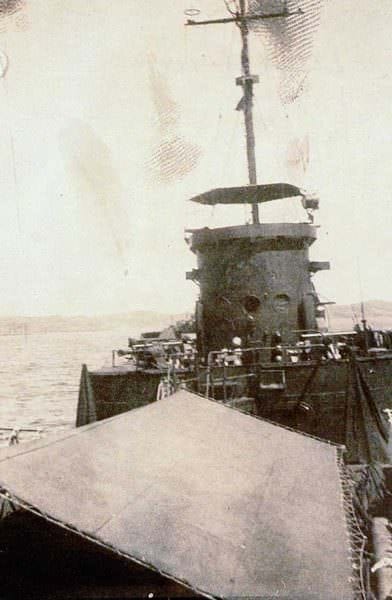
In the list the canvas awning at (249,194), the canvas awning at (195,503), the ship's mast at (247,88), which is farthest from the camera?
the ship's mast at (247,88)

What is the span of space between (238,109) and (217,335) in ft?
26.0

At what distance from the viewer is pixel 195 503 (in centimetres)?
496

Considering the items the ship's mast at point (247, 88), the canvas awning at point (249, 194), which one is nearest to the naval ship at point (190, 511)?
the canvas awning at point (249, 194)

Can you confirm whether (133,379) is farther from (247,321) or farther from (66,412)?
(66,412)

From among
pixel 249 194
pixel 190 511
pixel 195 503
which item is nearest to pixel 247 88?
pixel 249 194

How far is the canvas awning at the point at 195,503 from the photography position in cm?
409

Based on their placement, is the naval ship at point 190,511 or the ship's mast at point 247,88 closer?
the naval ship at point 190,511

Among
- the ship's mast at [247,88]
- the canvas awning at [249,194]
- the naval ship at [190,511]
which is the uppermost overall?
the ship's mast at [247,88]

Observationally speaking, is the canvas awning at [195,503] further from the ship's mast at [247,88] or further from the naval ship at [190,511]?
the ship's mast at [247,88]

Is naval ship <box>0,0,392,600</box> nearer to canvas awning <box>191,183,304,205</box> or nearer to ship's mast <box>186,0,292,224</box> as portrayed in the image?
canvas awning <box>191,183,304,205</box>

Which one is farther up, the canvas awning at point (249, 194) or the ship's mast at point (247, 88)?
the ship's mast at point (247, 88)

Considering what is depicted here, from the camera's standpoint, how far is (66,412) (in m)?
33.3

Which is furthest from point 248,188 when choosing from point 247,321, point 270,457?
point 270,457

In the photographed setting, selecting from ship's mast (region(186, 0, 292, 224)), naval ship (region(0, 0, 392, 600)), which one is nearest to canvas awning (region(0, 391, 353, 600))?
naval ship (region(0, 0, 392, 600))
